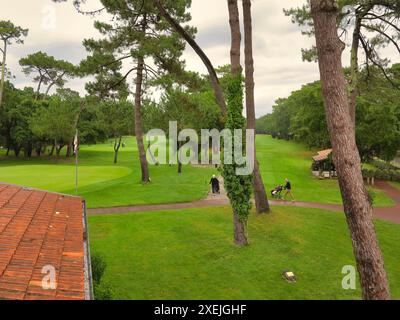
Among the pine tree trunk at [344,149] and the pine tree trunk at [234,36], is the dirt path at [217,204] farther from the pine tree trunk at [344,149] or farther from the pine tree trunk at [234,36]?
the pine tree trunk at [344,149]

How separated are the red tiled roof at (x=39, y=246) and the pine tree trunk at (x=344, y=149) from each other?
483 centimetres

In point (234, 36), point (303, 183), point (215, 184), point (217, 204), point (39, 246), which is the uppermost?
point (234, 36)

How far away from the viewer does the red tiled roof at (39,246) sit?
465 cm

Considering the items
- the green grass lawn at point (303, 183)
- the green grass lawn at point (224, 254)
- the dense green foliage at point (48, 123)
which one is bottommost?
the green grass lawn at point (224, 254)

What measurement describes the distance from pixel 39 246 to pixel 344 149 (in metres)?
5.91

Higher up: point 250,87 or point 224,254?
point 250,87

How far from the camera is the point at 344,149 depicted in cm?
620

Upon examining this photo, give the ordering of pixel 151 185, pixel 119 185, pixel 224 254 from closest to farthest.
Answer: pixel 224 254, pixel 119 185, pixel 151 185

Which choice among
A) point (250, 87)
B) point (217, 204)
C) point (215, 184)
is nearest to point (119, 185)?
point (215, 184)

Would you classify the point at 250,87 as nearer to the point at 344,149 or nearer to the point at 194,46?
the point at 194,46

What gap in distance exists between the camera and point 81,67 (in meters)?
23.7

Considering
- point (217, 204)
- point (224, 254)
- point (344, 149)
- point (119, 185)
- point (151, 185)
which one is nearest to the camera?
point (344, 149)

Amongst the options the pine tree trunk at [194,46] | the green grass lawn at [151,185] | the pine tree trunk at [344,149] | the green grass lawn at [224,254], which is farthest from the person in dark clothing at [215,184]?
the pine tree trunk at [344,149]
